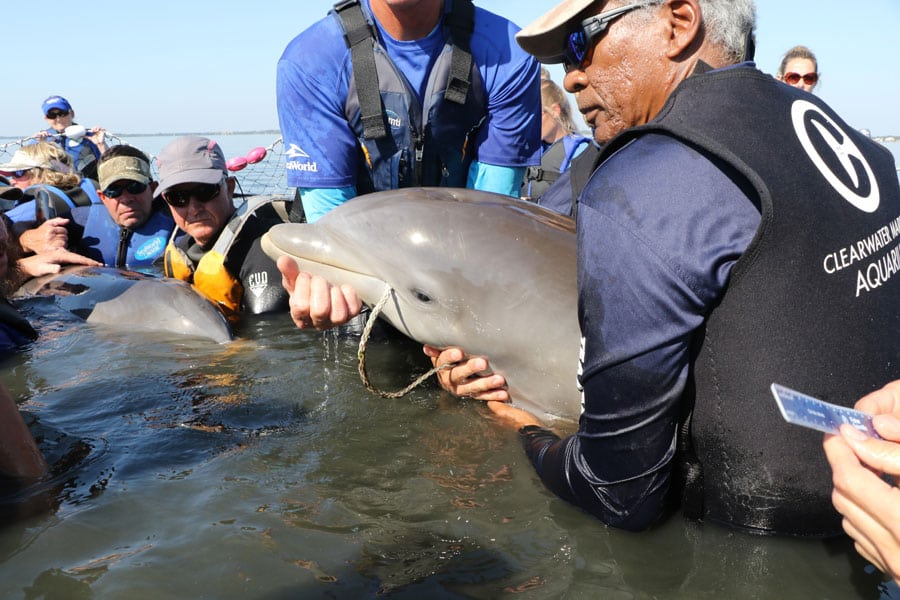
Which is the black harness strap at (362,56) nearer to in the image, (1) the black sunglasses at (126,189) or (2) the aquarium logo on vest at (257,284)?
(2) the aquarium logo on vest at (257,284)

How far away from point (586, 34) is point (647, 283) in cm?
105

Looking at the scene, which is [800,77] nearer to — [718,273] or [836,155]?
[836,155]

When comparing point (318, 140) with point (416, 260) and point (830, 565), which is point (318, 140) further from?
point (830, 565)

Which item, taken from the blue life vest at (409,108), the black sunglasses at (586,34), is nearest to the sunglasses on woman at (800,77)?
the blue life vest at (409,108)

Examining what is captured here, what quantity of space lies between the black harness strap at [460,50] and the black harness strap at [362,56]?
1.73 feet

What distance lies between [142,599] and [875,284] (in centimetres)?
265

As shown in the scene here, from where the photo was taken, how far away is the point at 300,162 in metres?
5.25

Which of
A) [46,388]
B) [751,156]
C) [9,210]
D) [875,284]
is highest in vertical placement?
[751,156]

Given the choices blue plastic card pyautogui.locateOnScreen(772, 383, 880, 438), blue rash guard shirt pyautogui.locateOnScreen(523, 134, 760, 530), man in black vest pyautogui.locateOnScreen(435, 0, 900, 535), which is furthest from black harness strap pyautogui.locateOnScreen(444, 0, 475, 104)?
blue plastic card pyautogui.locateOnScreen(772, 383, 880, 438)

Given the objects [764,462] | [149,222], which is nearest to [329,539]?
[764,462]

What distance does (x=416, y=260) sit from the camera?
3623 mm

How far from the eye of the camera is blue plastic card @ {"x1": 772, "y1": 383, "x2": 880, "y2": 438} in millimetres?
1585

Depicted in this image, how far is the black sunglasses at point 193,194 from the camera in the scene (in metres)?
7.18

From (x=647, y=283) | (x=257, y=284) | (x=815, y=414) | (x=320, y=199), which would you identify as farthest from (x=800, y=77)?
(x=815, y=414)
